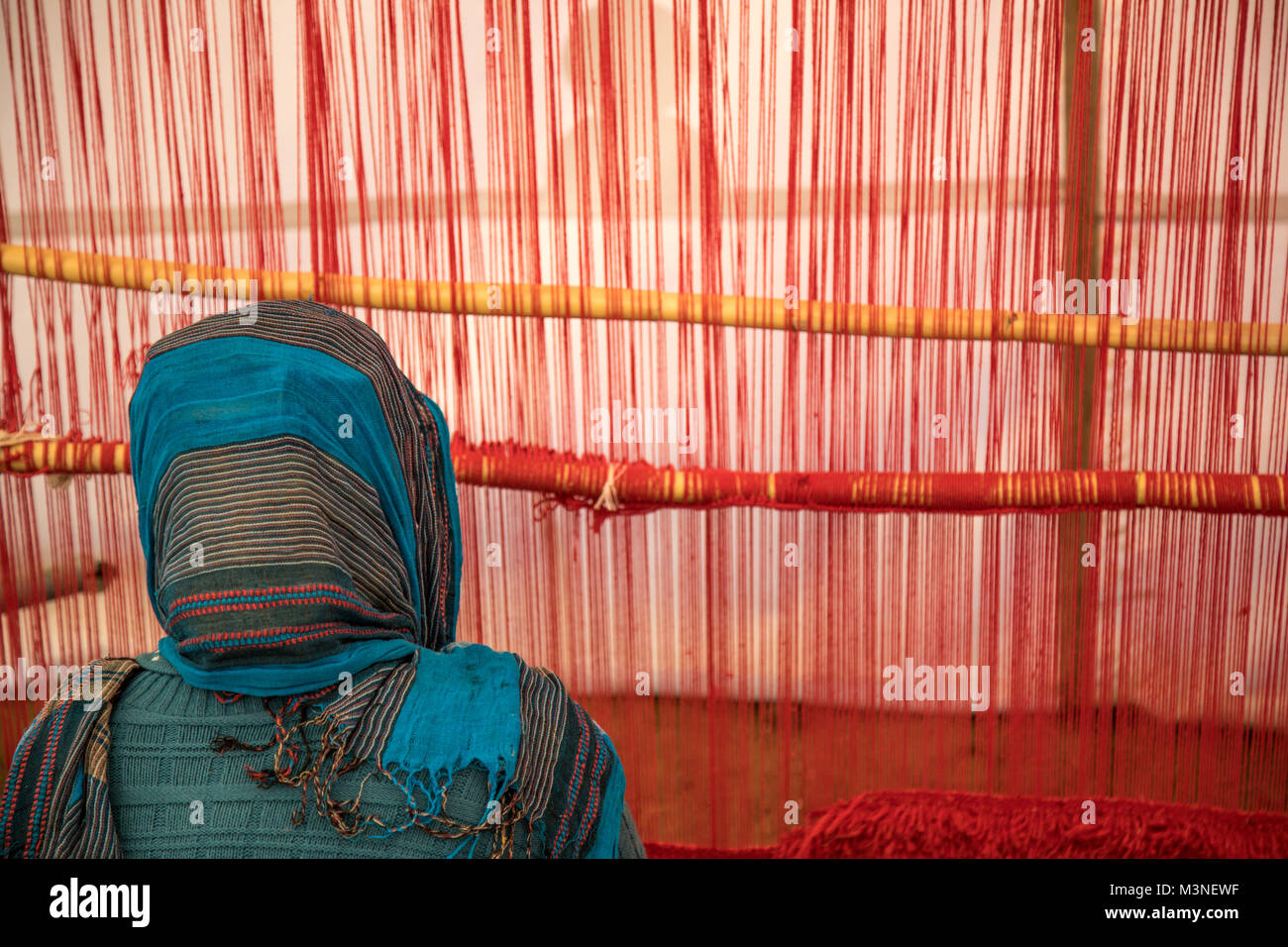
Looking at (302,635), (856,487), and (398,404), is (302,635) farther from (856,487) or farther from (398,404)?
(856,487)

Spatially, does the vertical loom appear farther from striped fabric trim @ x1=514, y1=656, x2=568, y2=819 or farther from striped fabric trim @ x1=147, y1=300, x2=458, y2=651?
striped fabric trim @ x1=514, y1=656, x2=568, y2=819

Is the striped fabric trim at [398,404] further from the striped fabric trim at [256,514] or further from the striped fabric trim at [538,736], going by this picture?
the striped fabric trim at [538,736]

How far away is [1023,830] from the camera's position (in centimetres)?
194

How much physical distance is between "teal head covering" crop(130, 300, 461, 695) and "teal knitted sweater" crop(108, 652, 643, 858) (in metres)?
0.04

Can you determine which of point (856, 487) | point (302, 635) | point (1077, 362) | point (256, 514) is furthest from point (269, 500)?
point (1077, 362)

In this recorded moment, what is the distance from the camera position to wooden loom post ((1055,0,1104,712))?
5.89ft

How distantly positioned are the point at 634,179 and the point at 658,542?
2.40 feet

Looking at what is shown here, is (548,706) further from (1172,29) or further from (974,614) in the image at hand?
(1172,29)

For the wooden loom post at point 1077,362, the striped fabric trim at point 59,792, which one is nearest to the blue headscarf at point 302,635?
the striped fabric trim at point 59,792

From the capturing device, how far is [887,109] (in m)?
1.89

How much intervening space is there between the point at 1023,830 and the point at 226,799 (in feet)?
5.20

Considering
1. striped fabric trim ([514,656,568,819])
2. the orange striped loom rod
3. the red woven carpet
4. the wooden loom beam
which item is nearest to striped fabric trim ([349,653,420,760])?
striped fabric trim ([514,656,568,819])

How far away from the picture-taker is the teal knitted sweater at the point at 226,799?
3.00ft
